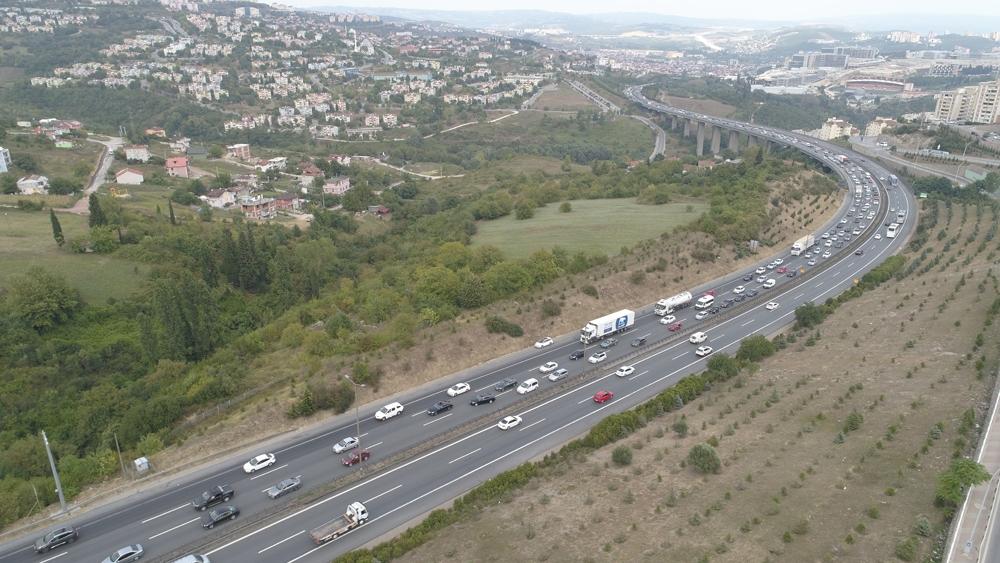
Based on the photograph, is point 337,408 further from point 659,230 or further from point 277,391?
point 659,230

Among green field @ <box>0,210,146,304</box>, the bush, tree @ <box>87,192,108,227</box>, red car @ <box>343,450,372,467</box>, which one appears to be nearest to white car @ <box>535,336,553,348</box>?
the bush

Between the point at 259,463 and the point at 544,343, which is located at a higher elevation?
the point at 259,463

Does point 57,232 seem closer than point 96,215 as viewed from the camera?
Yes

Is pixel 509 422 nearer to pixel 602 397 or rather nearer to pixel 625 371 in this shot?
pixel 602 397

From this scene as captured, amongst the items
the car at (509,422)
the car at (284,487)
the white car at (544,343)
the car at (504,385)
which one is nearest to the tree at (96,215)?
the car at (284,487)

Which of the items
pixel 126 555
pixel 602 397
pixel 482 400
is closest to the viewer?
pixel 126 555

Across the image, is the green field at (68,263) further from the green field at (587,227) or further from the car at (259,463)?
the green field at (587,227)

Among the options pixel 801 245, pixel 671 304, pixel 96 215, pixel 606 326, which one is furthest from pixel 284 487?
pixel 801 245
